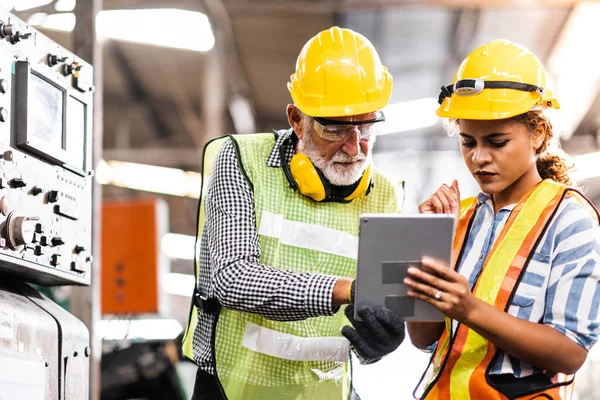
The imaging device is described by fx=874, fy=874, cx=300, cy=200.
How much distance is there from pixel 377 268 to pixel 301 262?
2.45 ft

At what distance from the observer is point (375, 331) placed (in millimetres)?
2469

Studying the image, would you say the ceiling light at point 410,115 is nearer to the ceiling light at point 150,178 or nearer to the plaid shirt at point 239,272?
the ceiling light at point 150,178

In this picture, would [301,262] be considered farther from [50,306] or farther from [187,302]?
[187,302]

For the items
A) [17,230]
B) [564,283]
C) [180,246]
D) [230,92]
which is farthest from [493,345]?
[180,246]

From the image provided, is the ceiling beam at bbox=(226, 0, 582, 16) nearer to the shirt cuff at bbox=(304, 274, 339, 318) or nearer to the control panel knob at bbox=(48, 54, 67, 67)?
the control panel knob at bbox=(48, 54, 67, 67)

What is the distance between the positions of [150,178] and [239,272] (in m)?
14.0

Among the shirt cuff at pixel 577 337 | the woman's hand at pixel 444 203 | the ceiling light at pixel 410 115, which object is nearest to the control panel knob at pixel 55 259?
the woman's hand at pixel 444 203

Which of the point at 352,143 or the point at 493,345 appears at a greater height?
the point at 352,143

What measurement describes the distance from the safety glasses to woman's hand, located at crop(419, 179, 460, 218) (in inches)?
14.4

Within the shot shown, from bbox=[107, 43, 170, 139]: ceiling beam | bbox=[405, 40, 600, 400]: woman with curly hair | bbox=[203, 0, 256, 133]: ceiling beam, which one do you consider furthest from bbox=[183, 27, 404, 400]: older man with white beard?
bbox=[107, 43, 170, 139]: ceiling beam

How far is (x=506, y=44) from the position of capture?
2.86 m

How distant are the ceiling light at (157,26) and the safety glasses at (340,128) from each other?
260 inches

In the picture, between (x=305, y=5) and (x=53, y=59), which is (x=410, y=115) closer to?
(x=305, y=5)

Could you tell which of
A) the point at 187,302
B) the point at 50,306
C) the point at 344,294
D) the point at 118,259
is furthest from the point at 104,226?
the point at 187,302
